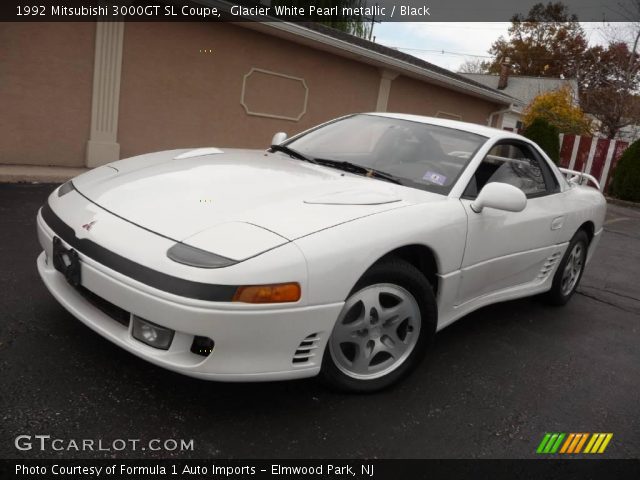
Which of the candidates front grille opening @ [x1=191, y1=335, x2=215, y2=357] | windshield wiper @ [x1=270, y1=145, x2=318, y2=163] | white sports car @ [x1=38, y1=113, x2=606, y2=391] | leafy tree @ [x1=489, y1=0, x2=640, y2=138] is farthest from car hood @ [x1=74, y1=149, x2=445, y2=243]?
leafy tree @ [x1=489, y1=0, x2=640, y2=138]

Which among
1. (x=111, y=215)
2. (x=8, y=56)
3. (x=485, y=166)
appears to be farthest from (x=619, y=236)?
(x=8, y=56)

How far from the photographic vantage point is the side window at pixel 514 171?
335cm

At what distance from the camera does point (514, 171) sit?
3.75m

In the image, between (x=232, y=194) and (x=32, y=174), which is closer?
(x=232, y=194)

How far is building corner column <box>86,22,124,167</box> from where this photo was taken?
7.86 m

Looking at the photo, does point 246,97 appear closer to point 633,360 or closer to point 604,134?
point 633,360

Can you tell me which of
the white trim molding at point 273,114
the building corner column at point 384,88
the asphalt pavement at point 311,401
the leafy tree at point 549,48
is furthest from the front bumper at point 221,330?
the leafy tree at point 549,48

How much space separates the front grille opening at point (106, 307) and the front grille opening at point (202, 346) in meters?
0.33

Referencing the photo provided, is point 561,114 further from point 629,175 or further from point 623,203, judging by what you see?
point 623,203

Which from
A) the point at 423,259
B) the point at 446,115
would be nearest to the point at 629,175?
the point at 446,115

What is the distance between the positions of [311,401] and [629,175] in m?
14.2

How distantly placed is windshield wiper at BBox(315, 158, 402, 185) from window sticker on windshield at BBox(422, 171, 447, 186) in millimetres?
164

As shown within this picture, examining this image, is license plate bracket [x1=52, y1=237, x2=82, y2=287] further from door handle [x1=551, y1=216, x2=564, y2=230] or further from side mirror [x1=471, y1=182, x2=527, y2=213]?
door handle [x1=551, y1=216, x2=564, y2=230]

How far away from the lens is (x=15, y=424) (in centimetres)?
210
